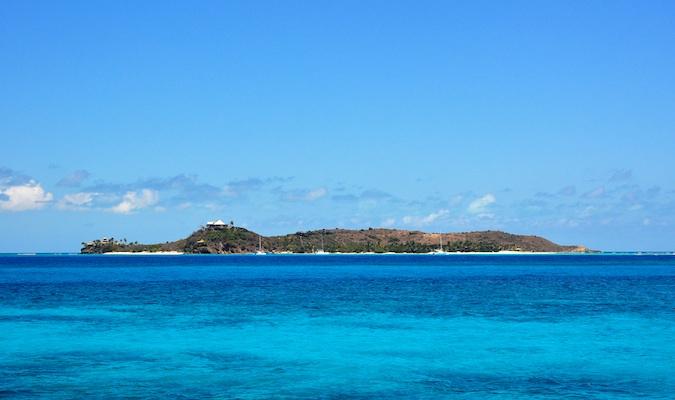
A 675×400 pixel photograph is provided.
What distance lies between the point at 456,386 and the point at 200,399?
947 cm

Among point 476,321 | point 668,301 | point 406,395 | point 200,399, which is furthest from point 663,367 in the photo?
point 668,301

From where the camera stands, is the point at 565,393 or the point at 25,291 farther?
the point at 25,291

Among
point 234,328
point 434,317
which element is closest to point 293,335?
point 234,328

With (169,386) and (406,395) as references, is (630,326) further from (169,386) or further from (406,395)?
(169,386)

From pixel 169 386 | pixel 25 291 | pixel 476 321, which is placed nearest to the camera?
pixel 169 386

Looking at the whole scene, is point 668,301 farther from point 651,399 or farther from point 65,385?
point 65,385

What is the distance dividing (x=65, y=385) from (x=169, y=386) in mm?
3960

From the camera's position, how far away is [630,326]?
1670 inches

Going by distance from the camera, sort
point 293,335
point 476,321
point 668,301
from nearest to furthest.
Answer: point 293,335 < point 476,321 < point 668,301

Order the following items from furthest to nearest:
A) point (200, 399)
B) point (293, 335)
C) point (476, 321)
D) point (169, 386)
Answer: point (476, 321) → point (293, 335) → point (169, 386) → point (200, 399)

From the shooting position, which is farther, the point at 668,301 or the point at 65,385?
the point at 668,301

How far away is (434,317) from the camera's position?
47.8m

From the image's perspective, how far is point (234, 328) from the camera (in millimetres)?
41938

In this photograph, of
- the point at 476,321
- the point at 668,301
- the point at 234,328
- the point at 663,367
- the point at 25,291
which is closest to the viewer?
the point at 663,367
